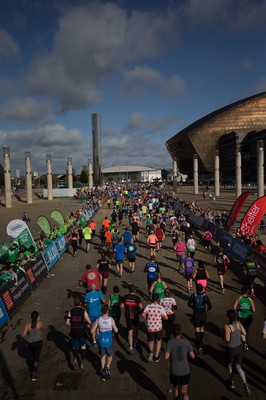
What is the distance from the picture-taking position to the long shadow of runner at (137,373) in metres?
6.15

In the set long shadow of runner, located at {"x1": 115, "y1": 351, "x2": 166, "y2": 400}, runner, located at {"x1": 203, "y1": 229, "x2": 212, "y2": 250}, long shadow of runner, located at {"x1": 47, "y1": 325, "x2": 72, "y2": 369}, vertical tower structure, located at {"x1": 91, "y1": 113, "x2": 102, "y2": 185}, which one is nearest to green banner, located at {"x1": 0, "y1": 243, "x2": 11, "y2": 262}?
long shadow of runner, located at {"x1": 47, "y1": 325, "x2": 72, "y2": 369}

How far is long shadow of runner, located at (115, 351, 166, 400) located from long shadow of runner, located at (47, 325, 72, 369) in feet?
3.73

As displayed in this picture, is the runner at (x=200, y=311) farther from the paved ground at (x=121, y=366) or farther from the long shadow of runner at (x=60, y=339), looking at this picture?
the long shadow of runner at (x=60, y=339)

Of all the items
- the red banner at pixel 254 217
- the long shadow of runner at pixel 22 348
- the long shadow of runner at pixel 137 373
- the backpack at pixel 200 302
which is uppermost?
the red banner at pixel 254 217

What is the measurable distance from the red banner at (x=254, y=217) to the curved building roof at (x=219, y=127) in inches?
3886

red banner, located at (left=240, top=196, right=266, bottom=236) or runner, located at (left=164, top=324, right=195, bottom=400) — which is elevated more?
red banner, located at (left=240, top=196, right=266, bottom=236)

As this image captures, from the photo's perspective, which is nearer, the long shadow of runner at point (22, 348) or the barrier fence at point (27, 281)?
the long shadow of runner at point (22, 348)

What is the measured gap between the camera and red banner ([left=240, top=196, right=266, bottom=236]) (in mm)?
17469

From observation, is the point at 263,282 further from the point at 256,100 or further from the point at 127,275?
the point at 256,100

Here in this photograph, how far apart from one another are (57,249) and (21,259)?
3.36m

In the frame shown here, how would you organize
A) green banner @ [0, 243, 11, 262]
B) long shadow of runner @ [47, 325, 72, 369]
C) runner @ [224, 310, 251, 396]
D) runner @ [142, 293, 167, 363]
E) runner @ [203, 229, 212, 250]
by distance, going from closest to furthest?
1. runner @ [224, 310, 251, 396]
2. runner @ [142, 293, 167, 363]
3. long shadow of runner @ [47, 325, 72, 369]
4. green banner @ [0, 243, 11, 262]
5. runner @ [203, 229, 212, 250]

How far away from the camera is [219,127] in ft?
381

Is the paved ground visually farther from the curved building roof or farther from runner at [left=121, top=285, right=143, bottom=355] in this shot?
the curved building roof

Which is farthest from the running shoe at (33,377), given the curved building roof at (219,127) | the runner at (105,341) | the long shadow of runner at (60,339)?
the curved building roof at (219,127)
